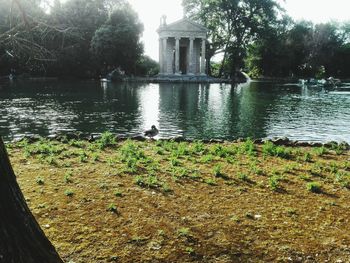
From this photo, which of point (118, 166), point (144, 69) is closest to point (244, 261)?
point (118, 166)

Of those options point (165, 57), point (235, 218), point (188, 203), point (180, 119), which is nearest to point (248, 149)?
point (188, 203)

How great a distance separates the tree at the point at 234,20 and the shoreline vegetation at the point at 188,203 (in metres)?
74.3

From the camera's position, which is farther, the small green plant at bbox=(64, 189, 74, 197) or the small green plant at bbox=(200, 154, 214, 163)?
the small green plant at bbox=(200, 154, 214, 163)

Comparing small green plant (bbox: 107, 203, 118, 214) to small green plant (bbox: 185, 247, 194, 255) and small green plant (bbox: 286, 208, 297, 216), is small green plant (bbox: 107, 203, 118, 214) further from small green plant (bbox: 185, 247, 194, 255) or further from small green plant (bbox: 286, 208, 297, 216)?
small green plant (bbox: 286, 208, 297, 216)

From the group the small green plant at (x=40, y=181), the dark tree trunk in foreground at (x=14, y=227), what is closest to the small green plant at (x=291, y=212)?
the dark tree trunk in foreground at (x=14, y=227)

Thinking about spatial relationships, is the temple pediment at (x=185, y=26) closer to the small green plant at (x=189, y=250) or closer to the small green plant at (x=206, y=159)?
the small green plant at (x=206, y=159)

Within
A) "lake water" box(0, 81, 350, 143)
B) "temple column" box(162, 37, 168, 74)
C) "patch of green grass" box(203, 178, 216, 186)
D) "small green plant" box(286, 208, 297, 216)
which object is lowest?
"lake water" box(0, 81, 350, 143)

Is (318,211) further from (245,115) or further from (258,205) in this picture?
(245,115)

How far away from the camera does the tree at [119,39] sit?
222 feet

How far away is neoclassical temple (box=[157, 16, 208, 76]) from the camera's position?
A: 7981 centimetres

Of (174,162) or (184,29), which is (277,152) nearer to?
(174,162)

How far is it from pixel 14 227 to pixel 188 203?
4.26 m

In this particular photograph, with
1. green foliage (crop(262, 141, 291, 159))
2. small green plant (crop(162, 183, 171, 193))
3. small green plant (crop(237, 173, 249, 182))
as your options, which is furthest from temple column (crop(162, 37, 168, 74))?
small green plant (crop(162, 183, 171, 193))

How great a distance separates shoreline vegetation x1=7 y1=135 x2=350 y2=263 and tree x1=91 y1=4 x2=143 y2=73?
59.4 meters
